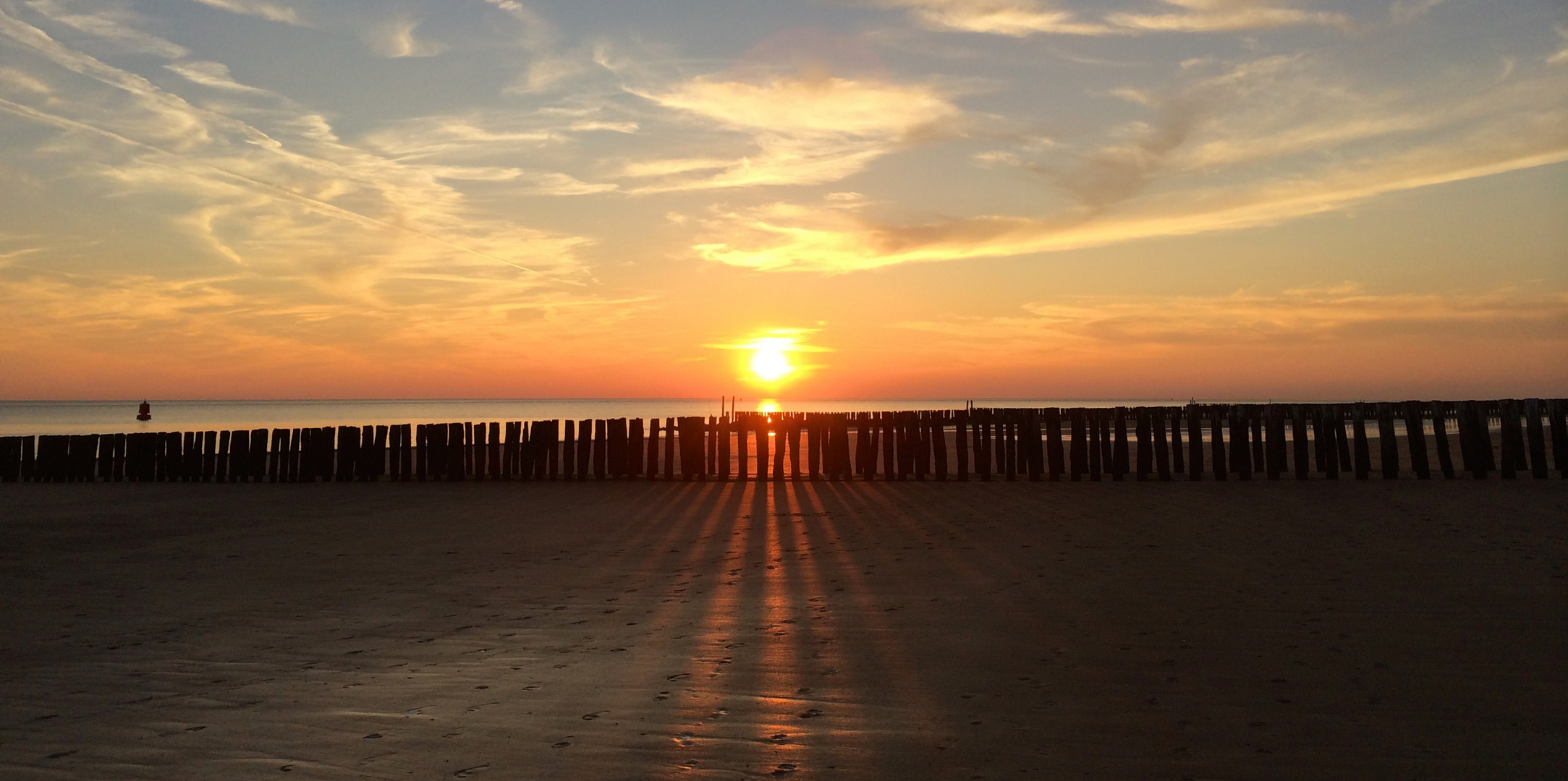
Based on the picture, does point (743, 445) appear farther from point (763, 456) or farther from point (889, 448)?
point (889, 448)

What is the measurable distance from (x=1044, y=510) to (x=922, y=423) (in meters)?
4.54

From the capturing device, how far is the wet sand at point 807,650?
361 centimetres

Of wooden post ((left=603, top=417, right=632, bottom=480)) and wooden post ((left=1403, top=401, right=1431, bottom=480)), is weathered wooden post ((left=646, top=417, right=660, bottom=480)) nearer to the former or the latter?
wooden post ((left=603, top=417, right=632, bottom=480))

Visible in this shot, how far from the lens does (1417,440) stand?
14328 millimetres

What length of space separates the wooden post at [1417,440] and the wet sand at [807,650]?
361 cm

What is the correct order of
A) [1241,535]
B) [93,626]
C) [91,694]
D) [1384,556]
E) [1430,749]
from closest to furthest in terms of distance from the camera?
1. [1430,749]
2. [91,694]
3. [93,626]
4. [1384,556]
5. [1241,535]

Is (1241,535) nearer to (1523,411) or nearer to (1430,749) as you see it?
(1430,749)

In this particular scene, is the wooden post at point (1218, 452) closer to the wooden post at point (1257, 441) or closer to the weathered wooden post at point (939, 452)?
the wooden post at point (1257, 441)

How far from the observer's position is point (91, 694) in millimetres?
4453

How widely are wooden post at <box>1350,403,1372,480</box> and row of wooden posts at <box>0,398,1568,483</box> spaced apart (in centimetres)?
3

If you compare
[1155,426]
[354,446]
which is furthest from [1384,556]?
[354,446]

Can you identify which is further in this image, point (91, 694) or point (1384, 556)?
point (1384, 556)

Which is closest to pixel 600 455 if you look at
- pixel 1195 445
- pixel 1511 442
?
pixel 1195 445

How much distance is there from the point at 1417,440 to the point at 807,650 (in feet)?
41.9
